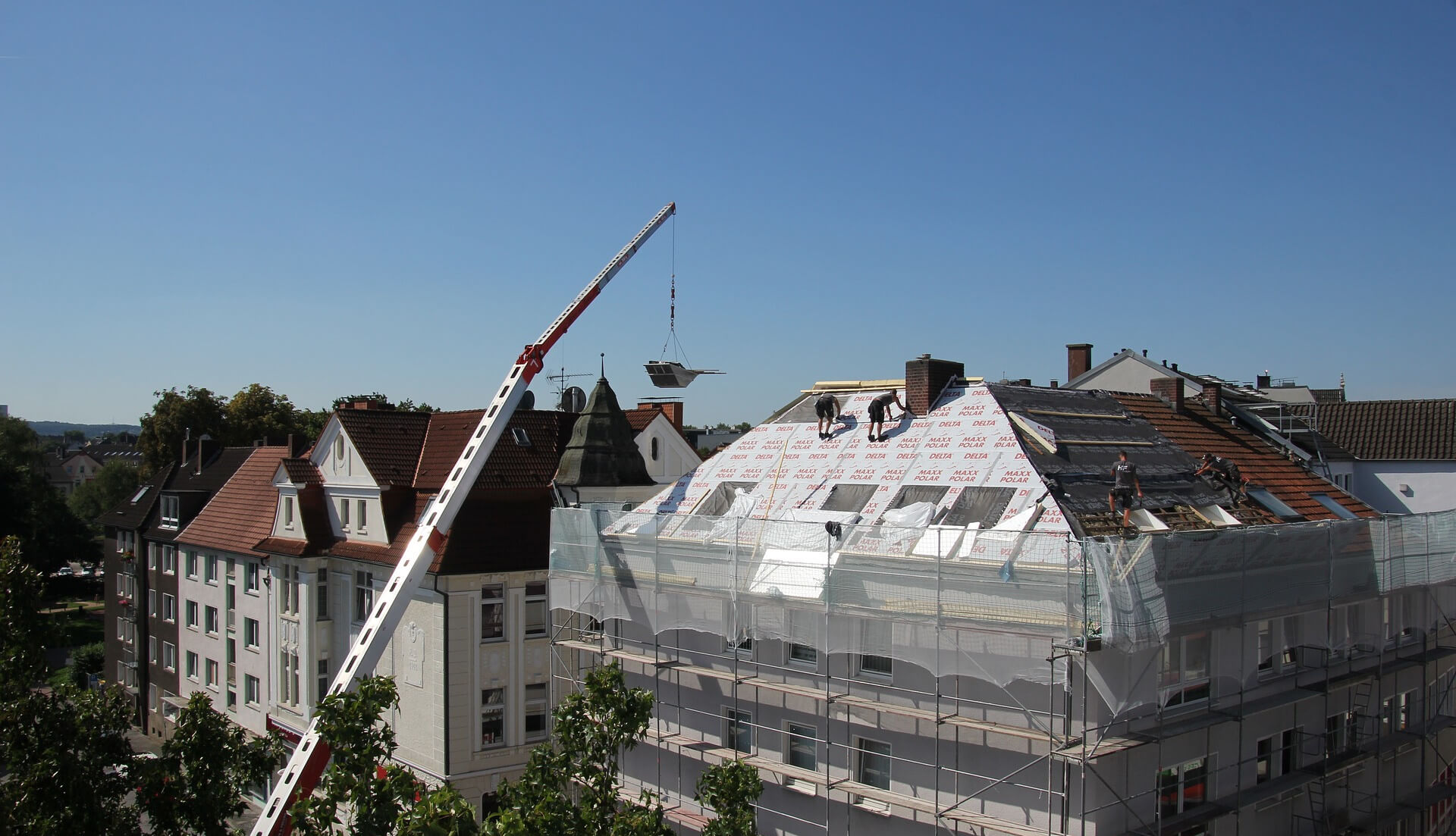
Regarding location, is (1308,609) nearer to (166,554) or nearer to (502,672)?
(502,672)

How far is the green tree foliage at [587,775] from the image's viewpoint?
10.3 meters

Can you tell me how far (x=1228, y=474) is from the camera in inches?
782

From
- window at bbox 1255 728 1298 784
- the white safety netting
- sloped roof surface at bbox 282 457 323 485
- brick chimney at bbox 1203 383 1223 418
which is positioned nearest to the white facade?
sloped roof surface at bbox 282 457 323 485

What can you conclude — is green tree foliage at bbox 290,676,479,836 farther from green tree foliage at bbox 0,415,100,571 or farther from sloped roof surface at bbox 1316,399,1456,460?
green tree foliage at bbox 0,415,100,571

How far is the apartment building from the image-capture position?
48.1 ft

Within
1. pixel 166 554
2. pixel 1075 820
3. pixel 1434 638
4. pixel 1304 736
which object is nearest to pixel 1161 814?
pixel 1075 820

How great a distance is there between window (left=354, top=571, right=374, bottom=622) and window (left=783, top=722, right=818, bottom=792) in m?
15.1

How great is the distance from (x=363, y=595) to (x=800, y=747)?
16004mm

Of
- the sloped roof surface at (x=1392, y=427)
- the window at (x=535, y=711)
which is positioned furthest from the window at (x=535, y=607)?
the sloped roof surface at (x=1392, y=427)

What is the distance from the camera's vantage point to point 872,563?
16.1m

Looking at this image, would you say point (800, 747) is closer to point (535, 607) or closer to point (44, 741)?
point (535, 607)

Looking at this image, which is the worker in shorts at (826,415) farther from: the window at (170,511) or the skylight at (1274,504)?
the window at (170,511)

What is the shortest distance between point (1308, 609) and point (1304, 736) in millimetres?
2666

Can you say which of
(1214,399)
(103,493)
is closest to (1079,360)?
(1214,399)
